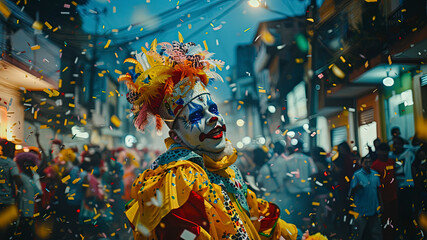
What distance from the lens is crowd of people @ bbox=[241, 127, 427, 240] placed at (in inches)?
163

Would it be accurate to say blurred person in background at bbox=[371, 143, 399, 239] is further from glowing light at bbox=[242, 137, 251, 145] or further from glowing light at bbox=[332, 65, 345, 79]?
glowing light at bbox=[242, 137, 251, 145]

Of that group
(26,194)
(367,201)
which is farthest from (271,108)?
(26,194)

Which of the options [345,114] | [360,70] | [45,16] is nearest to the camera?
[45,16]

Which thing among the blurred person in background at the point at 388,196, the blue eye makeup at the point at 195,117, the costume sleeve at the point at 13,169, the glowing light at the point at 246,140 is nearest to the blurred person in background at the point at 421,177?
the blurred person in background at the point at 388,196

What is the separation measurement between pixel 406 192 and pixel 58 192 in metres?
4.58

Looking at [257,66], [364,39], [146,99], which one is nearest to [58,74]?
[146,99]

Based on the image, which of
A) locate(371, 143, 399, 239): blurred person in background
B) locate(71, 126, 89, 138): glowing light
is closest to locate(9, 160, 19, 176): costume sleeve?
locate(71, 126, 89, 138): glowing light

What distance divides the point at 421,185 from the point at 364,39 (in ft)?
7.15

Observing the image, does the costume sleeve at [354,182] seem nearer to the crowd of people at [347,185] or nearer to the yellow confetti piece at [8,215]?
the crowd of people at [347,185]

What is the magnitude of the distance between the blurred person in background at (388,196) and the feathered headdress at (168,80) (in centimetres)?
313

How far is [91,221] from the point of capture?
4562 millimetres

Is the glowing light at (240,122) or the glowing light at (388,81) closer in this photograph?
the glowing light at (388,81)

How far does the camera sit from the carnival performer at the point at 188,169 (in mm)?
1730

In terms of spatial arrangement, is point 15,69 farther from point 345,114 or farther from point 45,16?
point 345,114
